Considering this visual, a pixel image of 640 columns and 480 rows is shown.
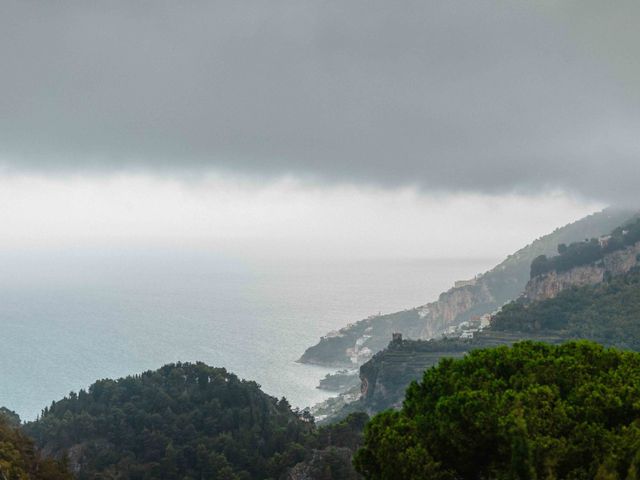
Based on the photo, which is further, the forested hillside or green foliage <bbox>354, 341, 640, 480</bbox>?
the forested hillside

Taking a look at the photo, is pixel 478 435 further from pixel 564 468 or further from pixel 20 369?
pixel 20 369

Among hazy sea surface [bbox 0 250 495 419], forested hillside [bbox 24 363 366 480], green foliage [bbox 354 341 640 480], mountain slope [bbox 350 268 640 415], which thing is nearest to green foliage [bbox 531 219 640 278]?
mountain slope [bbox 350 268 640 415]

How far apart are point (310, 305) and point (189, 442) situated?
402 feet

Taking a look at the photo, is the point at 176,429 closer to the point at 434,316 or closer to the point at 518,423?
the point at 518,423

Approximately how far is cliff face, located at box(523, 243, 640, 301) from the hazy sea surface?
99.4 feet

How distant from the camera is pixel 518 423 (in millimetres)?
11281

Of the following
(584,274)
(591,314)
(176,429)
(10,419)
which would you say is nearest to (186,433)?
(176,429)

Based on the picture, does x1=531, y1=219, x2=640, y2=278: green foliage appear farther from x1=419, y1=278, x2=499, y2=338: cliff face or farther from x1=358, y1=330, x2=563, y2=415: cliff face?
x1=419, y1=278, x2=499, y2=338: cliff face

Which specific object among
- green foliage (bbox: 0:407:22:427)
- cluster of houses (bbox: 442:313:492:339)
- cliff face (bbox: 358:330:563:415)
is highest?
green foliage (bbox: 0:407:22:427)

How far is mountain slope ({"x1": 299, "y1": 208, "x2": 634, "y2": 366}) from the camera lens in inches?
3824

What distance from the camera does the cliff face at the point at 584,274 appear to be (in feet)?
250

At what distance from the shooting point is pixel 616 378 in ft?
44.0

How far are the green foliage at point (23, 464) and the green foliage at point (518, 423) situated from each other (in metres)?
11.7

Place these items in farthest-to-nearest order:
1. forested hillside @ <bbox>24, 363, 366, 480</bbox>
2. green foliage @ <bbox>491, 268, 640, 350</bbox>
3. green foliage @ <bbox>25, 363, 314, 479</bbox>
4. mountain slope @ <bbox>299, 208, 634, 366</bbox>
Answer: mountain slope @ <bbox>299, 208, 634, 366</bbox> → green foliage @ <bbox>491, 268, 640, 350</bbox> → green foliage @ <bbox>25, 363, 314, 479</bbox> → forested hillside @ <bbox>24, 363, 366, 480</bbox>
